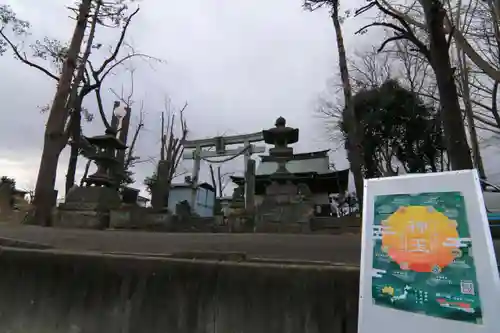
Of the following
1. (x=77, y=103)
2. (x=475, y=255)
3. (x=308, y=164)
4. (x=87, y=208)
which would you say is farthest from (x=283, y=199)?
(x=308, y=164)

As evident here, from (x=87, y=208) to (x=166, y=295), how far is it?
380 inches

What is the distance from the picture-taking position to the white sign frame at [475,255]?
69.8 inches

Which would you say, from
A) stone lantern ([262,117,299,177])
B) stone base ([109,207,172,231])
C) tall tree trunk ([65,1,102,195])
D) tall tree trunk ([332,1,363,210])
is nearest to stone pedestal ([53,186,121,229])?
stone base ([109,207,172,231])

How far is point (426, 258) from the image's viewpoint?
197cm

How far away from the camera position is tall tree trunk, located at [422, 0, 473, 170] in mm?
7463

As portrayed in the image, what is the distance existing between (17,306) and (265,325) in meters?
2.65

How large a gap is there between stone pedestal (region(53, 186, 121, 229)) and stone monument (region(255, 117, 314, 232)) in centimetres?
488

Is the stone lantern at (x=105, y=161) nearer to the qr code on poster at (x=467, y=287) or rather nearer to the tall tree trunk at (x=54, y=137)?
the tall tree trunk at (x=54, y=137)

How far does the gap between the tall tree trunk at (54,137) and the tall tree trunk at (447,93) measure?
11226 millimetres

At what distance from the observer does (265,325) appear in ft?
10.7

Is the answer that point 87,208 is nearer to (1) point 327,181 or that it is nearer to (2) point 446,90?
(2) point 446,90

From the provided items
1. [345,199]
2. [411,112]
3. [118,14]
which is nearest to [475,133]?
[411,112]

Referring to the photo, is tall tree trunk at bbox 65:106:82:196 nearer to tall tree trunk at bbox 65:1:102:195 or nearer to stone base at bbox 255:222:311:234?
tall tree trunk at bbox 65:1:102:195

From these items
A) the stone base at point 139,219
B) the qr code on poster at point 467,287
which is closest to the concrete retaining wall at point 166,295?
the qr code on poster at point 467,287
